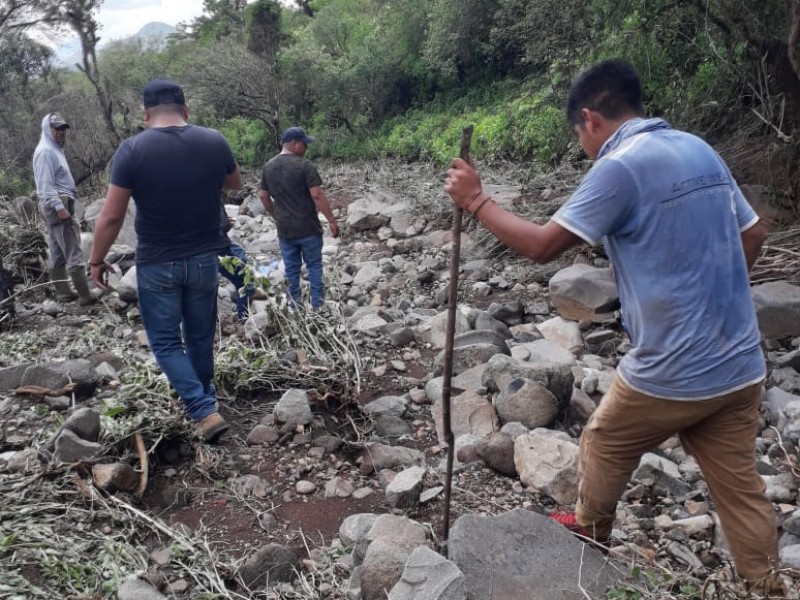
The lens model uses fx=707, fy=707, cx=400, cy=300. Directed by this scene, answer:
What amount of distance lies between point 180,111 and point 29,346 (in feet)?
9.63

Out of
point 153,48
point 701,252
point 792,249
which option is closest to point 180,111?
A: point 701,252

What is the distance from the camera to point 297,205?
18.7 ft

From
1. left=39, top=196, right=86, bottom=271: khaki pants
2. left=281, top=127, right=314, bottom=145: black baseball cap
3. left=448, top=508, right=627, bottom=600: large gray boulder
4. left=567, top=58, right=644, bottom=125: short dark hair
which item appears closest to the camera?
left=567, top=58, right=644, bottom=125: short dark hair

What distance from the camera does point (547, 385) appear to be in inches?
153

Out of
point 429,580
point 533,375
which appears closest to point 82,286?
point 533,375

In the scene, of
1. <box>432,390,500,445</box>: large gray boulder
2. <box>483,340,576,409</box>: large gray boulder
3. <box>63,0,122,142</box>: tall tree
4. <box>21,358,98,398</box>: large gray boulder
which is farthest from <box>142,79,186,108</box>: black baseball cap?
<box>63,0,122,142</box>: tall tree

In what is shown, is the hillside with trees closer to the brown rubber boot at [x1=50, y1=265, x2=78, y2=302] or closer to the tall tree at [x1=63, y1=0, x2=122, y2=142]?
the tall tree at [x1=63, y1=0, x2=122, y2=142]

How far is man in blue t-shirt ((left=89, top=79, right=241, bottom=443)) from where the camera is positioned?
341 cm

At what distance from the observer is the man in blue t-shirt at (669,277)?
76.8 inches

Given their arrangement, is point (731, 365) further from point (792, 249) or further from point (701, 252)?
point (792, 249)

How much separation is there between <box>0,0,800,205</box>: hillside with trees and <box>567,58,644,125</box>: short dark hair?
13.7 ft

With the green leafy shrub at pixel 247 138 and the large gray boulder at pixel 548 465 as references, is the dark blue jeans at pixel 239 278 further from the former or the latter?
the green leafy shrub at pixel 247 138

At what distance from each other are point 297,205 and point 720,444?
4155 millimetres

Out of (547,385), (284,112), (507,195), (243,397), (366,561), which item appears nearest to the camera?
(366,561)
